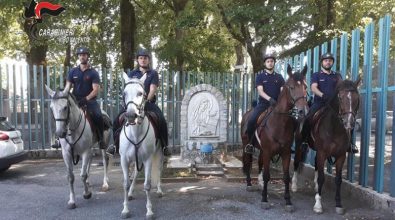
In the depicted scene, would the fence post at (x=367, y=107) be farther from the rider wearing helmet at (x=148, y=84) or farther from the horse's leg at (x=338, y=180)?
the rider wearing helmet at (x=148, y=84)

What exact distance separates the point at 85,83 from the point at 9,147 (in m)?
3.29

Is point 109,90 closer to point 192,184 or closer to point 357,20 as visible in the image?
point 192,184

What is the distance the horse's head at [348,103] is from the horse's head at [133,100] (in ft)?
10.5

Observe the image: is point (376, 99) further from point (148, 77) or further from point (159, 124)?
point (148, 77)

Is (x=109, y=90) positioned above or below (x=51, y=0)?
below

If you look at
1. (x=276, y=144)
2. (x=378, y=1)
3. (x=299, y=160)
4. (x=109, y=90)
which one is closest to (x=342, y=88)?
(x=276, y=144)

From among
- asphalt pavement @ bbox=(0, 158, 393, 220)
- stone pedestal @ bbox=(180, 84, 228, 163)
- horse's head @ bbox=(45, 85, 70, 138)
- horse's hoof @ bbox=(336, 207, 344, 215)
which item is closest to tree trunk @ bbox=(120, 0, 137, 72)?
stone pedestal @ bbox=(180, 84, 228, 163)

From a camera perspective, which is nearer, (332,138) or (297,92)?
(297,92)

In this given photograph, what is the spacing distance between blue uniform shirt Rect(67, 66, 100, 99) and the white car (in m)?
2.95

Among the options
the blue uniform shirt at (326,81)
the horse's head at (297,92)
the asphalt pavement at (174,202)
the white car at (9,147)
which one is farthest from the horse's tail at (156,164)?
the white car at (9,147)

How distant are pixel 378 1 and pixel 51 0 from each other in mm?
13102

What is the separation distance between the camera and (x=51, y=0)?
1499 centimetres

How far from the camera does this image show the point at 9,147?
9.42 metres

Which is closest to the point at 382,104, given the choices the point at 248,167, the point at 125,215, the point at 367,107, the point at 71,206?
the point at 367,107
